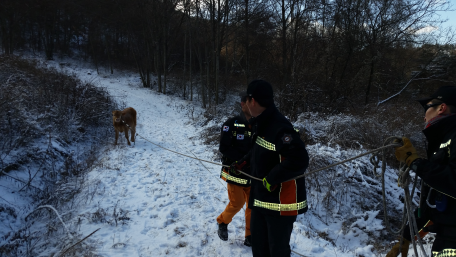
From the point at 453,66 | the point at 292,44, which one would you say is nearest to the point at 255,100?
the point at 292,44

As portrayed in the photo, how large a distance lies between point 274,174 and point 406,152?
1.08 metres

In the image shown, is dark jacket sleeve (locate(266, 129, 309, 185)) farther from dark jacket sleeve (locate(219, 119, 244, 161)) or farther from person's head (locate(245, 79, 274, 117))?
dark jacket sleeve (locate(219, 119, 244, 161))

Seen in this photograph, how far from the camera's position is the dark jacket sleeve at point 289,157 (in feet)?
6.63

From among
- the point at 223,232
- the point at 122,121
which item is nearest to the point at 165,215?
the point at 223,232

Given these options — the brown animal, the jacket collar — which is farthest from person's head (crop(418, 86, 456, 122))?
the brown animal

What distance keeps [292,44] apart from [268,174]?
1481cm

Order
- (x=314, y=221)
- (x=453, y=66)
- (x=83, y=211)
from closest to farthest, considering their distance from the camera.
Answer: (x=83, y=211)
(x=314, y=221)
(x=453, y=66)

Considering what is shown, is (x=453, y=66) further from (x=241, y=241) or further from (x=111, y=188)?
(x=111, y=188)

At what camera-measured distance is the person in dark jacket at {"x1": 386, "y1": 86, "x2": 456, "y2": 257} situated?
159cm

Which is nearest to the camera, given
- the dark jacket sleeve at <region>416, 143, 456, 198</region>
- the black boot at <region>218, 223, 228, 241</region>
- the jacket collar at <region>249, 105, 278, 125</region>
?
the dark jacket sleeve at <region>416, 143, 456, 198</region>

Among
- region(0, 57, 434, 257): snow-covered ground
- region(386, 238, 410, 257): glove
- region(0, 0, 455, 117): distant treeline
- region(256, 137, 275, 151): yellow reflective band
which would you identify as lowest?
region(0, 57, 434, 257): snow-covered ground

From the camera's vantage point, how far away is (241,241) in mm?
3494

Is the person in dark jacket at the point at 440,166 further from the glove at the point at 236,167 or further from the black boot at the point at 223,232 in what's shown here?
the black boot at the point at 223,232

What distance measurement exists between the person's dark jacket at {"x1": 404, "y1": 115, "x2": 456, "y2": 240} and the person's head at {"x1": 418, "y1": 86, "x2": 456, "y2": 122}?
0.09 meters
